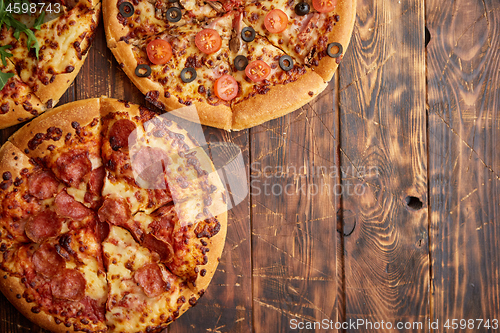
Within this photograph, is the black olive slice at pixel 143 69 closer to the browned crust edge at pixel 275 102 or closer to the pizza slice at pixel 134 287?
the browned crust edge at pixel 275 102

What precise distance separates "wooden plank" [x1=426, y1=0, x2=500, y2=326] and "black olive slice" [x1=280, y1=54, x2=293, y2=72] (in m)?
1.53

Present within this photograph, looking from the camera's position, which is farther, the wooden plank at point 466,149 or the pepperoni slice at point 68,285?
the wooden plank at point 466,149

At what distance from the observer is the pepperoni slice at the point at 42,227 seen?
2.84 meters

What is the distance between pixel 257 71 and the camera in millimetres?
3094

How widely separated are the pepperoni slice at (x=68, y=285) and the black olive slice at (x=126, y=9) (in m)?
2.34

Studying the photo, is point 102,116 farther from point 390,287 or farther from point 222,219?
point 390,287

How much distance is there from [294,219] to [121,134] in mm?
1852

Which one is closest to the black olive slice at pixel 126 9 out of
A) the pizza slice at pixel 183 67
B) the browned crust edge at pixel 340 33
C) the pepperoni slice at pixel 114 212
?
the pizza slice at pixel 183 67

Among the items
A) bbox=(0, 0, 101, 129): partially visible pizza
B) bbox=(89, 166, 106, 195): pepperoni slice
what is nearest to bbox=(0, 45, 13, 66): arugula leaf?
bbox=(0, 0, 101, 129): partially visible pizza

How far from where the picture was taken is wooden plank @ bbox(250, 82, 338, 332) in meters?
3.34

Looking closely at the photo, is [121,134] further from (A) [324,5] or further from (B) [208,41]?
(A) [324,5]

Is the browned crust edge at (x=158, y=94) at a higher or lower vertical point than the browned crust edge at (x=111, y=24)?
lower

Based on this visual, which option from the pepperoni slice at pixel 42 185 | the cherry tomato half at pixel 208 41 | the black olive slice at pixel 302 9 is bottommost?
the pepperoni slice at pixel 42 185

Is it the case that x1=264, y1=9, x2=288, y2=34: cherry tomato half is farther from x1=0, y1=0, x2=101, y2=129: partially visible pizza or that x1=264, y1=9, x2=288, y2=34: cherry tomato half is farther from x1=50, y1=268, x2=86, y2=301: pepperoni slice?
x1=50, y1=268, x2=86, y2=301: pepperoni slice
